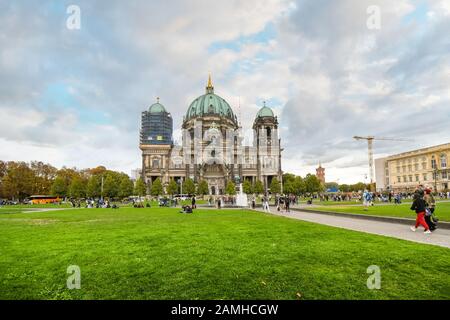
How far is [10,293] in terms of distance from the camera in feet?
19.1

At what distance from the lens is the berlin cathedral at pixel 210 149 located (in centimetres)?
10669

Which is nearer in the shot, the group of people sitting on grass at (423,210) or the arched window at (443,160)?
the group of people sitting on grass at (423,210)

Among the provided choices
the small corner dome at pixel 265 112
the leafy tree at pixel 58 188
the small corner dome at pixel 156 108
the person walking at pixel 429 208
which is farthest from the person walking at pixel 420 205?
the small corner dome at pixel 156 108

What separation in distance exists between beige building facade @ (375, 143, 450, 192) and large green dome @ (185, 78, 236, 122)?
2382 inches

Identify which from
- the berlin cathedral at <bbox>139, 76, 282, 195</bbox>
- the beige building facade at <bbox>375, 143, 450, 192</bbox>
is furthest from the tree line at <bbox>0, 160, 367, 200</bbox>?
the beige building facade at <bbox>375, 143, 450, 192</bbox>

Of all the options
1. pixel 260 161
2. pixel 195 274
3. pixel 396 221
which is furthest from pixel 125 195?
pixel 195 274

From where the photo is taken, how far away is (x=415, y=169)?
92812mm

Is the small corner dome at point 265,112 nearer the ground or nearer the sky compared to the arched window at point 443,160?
nearer the sky

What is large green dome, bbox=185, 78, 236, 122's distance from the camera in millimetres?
118375

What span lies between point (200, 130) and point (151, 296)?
358 feet

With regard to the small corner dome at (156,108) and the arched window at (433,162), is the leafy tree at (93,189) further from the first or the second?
the arched window at (433,162)

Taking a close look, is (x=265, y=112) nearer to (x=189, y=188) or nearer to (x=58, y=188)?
(x=189, y=188)
